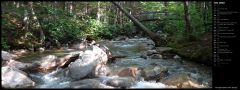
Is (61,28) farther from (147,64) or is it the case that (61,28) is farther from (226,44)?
(226,44)

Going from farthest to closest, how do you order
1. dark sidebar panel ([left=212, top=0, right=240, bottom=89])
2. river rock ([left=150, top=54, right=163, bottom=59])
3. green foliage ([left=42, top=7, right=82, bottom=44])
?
1. green foliage ([left=42, top=7, right=82, bottom=44])
2. river rock ([left=150, top=54, right=163, bottom=59])
3. dark sidebar panel ([left=212, top=0, right=240, bottom=89])

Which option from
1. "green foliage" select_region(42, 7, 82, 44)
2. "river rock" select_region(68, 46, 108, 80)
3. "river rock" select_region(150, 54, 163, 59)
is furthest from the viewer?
"green foliage" select_region(42, 7, 82, 44)

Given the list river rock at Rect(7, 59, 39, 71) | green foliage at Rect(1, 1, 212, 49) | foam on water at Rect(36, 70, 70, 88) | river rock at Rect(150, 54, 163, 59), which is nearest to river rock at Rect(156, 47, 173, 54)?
river rock at Rect(150, 54, 163, 59)

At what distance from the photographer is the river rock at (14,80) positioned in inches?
346

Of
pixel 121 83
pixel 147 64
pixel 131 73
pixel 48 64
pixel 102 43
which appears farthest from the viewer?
pixel 102 43

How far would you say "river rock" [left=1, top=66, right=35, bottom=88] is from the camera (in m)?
8.79

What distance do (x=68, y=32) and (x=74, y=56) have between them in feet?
28.6

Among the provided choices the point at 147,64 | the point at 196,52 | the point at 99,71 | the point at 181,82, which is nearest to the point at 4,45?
the point at 147,64

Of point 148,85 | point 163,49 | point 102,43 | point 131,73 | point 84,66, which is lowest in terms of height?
point 102,43

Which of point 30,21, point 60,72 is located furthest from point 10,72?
point 30,21

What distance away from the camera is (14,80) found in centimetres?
895

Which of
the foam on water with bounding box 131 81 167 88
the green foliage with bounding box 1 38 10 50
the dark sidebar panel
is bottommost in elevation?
the foam on water with bounding box 131 81 167 88

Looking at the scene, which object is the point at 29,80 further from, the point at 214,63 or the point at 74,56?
the point at 214,63

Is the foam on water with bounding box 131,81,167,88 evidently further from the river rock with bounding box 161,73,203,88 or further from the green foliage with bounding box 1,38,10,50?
the green foliage with bounding box 1,38,10,50
